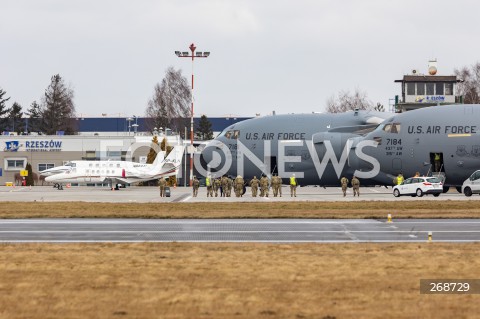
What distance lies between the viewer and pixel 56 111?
16862 cm

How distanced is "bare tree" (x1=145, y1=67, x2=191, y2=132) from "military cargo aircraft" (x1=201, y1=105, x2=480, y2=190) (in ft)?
309

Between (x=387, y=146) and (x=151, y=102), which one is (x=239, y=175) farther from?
(x=151, y=102)

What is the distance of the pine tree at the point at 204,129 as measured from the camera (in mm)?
154500

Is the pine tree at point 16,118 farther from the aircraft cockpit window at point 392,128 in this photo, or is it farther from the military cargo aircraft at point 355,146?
the aircraft cockpit window at point 392,128

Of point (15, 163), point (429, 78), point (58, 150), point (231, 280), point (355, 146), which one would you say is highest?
point (429, 78)

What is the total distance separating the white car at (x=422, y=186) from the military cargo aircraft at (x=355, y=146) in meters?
1.08

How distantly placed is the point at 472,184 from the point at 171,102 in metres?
112

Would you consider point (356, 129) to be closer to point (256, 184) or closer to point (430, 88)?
point (256, 184)

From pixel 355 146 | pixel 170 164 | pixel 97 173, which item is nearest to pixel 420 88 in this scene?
pixel 170 164

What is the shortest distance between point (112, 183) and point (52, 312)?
229ft

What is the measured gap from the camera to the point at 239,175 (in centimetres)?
6106

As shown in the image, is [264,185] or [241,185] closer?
[264,185]

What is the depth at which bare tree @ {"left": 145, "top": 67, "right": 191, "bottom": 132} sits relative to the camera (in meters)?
157

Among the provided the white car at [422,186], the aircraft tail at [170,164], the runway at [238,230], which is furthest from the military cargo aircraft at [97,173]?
the runway at [238,230]
